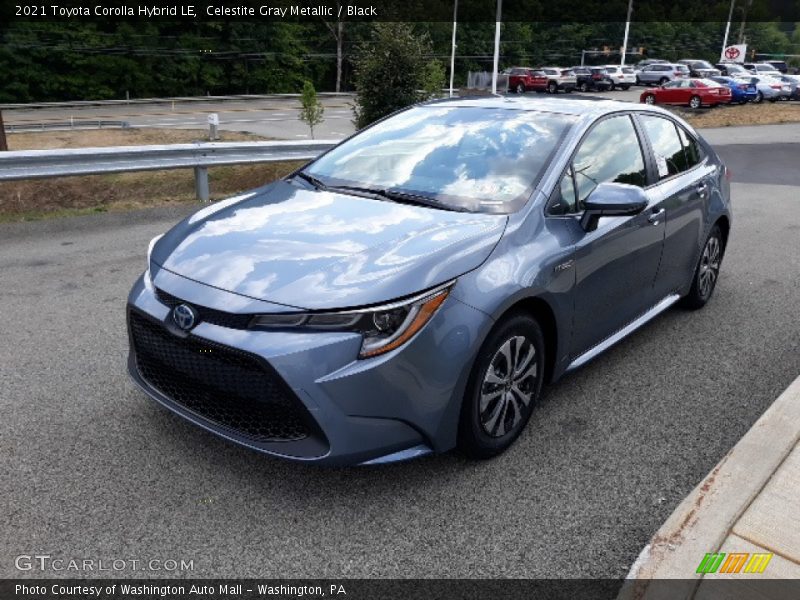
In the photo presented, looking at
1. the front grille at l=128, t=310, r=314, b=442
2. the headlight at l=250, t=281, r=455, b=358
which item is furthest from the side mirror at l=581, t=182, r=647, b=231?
the front grille at l=128, t=310, r=314, b=442

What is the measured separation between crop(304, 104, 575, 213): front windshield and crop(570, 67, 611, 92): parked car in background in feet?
165

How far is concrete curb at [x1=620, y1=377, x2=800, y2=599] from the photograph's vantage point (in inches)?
99.7

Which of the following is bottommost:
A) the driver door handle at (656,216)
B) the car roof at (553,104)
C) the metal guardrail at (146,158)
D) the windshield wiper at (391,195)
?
the metal guardrail at (146,158)

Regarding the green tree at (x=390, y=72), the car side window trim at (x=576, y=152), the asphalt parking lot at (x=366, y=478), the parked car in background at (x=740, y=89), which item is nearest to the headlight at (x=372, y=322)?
the asphalt parking lot at (x=366, y=478)

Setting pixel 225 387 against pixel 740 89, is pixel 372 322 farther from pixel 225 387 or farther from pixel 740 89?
pixel 740 89

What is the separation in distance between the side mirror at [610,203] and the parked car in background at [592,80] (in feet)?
167

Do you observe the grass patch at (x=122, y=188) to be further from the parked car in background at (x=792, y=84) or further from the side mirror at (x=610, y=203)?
the parked car in background at (x=792, y=84)

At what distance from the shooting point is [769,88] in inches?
1556

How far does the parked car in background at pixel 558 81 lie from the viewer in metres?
48.5

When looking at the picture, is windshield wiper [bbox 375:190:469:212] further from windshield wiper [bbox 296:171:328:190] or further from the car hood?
windshield wiper [bbox 296:171:328:190]

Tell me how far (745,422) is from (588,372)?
2.99 ft

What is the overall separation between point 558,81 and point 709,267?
4631cm

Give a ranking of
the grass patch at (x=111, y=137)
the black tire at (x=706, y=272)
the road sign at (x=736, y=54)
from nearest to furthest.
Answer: the black tire at (x=706, y=272) < the grass patch at (x=111, y=137) < the road sign at (x=736, y=54)

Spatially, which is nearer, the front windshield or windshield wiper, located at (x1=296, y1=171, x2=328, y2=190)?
the front windshield
